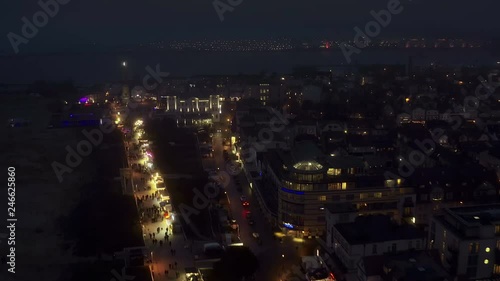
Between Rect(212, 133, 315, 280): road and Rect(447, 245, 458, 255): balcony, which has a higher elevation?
Rect(447, 245, 458, 255): balcony

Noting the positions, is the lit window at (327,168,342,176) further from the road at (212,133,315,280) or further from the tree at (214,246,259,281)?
the tree at (214,246,259,281)

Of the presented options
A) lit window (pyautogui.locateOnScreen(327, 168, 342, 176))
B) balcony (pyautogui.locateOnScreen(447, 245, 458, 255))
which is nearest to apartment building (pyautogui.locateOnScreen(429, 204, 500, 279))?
balcony (pyautogui.locateOnScreen(447, 245, 458, 255))

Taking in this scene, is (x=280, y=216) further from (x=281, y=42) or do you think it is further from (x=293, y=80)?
(x=281, y=42)

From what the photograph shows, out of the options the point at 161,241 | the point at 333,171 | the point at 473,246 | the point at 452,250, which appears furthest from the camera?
the point at 333,171

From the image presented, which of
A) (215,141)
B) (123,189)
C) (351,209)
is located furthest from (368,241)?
(215,141)

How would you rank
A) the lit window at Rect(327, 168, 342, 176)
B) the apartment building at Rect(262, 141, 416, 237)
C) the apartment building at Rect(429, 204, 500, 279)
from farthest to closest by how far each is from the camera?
the lit window at Rect(327, 168, 342, 176) < the apartment building at Rect(262, 141, 416, 237) < the apartment building at Rect(429, 204, 500, 279)

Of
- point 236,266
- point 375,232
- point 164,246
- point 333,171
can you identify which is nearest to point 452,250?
point 375,232

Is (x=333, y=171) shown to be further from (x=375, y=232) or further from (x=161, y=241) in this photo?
(x=161, y=241)

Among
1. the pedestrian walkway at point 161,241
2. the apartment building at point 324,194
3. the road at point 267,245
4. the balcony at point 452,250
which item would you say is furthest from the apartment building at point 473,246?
the pedestrian walkway at point 161,241

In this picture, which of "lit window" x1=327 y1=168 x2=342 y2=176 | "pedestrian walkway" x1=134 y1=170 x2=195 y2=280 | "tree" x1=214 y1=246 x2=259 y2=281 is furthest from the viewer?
"lit window" x1=327 y1=168 x2=342 y2=176
